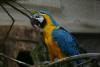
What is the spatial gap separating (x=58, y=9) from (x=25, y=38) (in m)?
0.49

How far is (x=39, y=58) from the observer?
7.11ft

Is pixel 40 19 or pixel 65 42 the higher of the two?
pixel 40 19

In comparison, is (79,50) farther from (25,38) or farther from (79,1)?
(79,1)

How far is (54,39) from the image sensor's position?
1.95m

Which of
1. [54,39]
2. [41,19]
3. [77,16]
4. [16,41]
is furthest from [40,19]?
[77,16]

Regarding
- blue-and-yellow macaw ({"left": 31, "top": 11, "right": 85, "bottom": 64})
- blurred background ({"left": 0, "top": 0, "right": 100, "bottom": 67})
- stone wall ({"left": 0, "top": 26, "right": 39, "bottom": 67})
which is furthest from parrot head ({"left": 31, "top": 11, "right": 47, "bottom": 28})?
blurred background ({"left": 0, "top": 0, "right": 100, "bottom": 67})

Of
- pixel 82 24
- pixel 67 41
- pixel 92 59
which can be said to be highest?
Result: pixel 92 59

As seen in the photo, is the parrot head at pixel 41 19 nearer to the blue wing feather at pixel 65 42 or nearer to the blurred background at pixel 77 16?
the blue wing feather at pixel 65 42

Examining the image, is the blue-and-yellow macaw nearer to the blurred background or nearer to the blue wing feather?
the blue wing feather

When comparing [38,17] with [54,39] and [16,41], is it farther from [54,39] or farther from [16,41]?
[16,41]

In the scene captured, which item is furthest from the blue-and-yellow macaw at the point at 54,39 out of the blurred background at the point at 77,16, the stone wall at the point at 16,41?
the blurred background at the point at 77,16

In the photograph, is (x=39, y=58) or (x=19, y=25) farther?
(x=19, y=25)

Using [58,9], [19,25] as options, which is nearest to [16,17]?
[19,25]

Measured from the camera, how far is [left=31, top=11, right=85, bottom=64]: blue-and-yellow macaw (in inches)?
75.0
